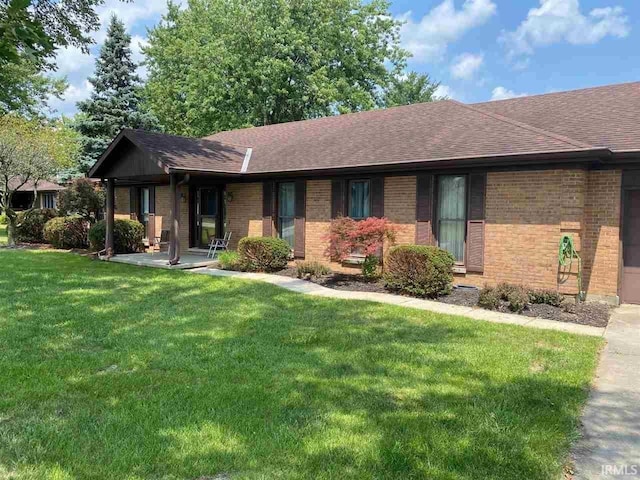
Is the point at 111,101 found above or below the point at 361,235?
above

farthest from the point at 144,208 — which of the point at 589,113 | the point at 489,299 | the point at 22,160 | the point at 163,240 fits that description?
the point at 589,113

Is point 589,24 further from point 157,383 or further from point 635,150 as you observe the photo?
point 157,383

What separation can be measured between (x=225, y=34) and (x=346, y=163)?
20774mm

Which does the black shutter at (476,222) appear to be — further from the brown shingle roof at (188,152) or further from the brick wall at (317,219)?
the brown shingle roof at (188,152)

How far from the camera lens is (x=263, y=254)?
40.4 feet

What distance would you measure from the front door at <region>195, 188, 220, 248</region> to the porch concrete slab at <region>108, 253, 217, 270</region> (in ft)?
3.11

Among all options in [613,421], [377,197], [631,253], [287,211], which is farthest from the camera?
[287,211]

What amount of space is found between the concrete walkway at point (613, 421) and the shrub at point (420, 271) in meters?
3.47

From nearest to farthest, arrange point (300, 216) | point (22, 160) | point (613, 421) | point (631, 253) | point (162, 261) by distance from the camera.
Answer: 1. point (613, 421)
2. point (631, 253)
3. point (300, 216)
4. point (162, 261)
5. point (22, 160)

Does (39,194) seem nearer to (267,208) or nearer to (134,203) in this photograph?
(134,203)

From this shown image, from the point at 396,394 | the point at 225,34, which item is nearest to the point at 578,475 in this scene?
the point at 396,394

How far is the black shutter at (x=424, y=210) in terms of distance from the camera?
10.6 meters

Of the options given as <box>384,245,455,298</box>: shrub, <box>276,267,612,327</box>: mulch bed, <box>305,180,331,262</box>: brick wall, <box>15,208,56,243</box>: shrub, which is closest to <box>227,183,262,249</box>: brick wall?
<box>305,180,331,262</box>: brick wall

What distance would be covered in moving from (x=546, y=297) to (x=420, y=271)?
2308 mm
